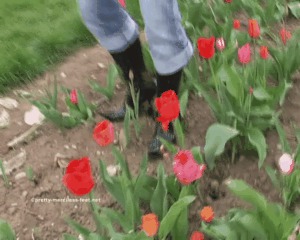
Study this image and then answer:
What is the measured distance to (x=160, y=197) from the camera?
1.61m

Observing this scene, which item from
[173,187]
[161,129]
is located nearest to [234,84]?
[161,129]

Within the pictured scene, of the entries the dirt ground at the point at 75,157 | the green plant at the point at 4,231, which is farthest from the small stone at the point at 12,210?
the green plant at the point at 4,231

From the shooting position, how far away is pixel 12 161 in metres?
2.08

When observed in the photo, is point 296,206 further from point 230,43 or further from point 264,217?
point 230,43

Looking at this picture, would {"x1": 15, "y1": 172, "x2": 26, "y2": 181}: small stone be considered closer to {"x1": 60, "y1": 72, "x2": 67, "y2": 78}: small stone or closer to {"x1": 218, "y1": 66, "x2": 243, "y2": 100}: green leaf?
{"x1": 60, "y1": 72, "x2": 67, "y2": 78}: small stone

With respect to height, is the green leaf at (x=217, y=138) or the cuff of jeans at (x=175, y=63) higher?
the cuff of jeans at (x=175, y=63)

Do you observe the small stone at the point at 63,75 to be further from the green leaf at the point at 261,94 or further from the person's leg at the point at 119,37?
the green leaf at the point at 261,94

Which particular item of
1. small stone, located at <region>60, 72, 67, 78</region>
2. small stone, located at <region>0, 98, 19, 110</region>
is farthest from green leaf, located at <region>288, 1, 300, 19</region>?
small stone, located at <region>0, 98, 19, 110</region>

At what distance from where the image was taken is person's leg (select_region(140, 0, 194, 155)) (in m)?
1.72

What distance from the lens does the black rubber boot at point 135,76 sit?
6.84 feet

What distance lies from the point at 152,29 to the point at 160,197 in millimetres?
508

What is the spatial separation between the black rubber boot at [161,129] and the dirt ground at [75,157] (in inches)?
1.8

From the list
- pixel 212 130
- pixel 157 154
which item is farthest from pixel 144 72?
pixel 212 130

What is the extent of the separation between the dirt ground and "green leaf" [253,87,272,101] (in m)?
0.18
